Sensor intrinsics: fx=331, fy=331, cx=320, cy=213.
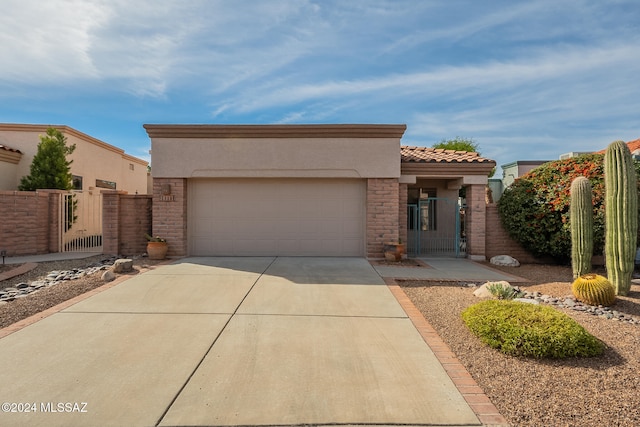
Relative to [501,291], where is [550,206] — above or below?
above

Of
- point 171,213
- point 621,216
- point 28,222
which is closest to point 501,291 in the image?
point 621,216

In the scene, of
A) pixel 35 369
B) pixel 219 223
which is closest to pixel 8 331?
pixel 35 369

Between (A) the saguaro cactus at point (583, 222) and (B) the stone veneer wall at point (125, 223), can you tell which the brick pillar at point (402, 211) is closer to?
(A) the saguaro cactus at point (583, 222)

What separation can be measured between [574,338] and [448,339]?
4.57 ft

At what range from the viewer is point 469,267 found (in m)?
9.63

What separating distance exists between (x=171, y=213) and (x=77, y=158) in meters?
8.79

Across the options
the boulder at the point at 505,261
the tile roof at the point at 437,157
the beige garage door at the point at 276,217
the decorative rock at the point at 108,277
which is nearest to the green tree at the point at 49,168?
the beige garage door at the point at 276,217

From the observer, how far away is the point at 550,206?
9883 mm

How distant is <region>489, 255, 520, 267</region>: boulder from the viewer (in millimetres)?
10414

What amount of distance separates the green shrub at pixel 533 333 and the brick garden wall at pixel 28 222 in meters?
13.1

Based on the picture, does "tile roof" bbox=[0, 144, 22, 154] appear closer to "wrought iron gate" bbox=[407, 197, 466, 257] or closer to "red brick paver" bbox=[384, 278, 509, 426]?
"wrought iron gate" bbox=[407, 197, 466, 257]

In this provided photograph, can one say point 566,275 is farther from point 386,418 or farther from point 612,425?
point 386,418

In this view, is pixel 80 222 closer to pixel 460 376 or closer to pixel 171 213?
pixel 171 213

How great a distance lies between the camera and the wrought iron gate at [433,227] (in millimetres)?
11992
